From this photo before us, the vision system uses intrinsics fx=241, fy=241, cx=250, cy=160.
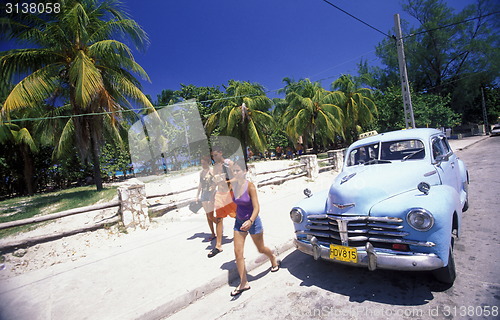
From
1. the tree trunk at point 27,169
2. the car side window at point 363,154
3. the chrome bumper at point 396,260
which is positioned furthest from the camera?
the tree trunk at point 27,169

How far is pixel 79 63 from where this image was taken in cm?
798

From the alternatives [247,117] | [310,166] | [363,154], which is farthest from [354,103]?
[363,154]

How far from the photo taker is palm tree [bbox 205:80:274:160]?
56.6 ft

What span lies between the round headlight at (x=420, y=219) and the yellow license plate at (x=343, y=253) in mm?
661

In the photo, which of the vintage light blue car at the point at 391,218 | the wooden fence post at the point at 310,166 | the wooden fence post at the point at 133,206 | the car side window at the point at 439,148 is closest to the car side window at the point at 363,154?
the vintage light blue car at the point at 391,218

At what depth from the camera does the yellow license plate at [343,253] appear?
2723 mm

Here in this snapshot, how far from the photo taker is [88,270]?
428 centimetres

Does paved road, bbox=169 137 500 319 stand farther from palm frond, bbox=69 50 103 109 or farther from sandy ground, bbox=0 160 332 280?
palm frond, bbox=69 50 103 109

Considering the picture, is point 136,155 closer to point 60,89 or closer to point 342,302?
point 60,89

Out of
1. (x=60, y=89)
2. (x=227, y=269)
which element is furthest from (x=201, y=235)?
(x=60, y=89)

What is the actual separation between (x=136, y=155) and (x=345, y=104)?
911 inches

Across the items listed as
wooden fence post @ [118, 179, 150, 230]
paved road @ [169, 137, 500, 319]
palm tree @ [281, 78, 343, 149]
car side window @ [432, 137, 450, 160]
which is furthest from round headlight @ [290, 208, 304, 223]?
palm tree @ [281, 78, 343, 149]

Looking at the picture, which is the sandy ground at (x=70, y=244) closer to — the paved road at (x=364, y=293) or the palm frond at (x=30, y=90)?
the paved road at (x=364, y=293)

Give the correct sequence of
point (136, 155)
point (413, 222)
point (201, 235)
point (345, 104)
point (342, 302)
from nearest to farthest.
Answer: point (413, 222), point (342, 302), point (201, 235), point (345, 104), point (136, 155)
